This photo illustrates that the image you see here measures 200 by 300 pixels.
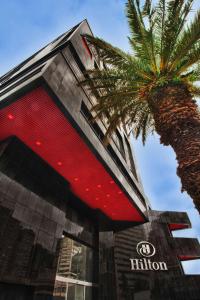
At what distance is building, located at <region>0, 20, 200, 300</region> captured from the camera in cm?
974

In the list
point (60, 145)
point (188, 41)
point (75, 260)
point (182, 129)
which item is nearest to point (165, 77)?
point (188, 41)

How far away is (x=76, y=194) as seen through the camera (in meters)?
15.8

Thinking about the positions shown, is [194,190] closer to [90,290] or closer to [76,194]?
[76,194]

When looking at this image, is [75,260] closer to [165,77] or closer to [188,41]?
[165,77]

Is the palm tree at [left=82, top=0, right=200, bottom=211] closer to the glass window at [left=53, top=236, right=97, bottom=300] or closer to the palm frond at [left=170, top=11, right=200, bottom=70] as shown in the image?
the palm frond at [left=170, top=11, right=200, bottom=70]

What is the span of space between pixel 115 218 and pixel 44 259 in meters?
9.10

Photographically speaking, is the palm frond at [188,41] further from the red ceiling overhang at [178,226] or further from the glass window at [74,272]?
the red ceiling overhang at [178,226]

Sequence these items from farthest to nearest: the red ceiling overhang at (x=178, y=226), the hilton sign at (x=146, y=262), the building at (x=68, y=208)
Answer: the red ceiling overhang at (x=178, y=226) → the hilton sign at (x=146, y=262) → the building at (x=68, y=208)

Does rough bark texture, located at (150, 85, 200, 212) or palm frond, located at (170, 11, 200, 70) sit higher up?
palm frond, located at (170, 11, 200, 70)

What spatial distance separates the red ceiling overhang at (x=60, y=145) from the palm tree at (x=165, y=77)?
274 cm

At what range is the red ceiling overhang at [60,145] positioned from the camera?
32.3 ft

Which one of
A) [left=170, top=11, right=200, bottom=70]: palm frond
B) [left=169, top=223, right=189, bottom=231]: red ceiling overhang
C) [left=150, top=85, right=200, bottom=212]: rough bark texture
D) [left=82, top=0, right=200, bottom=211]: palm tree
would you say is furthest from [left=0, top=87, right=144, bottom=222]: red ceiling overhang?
[left=169, top=223, right=189, bottom=231]: red ceiling overhang

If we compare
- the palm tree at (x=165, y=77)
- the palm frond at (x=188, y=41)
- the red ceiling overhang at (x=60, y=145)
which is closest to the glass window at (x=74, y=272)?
the red ceiling overhang at (x=60, y=145)

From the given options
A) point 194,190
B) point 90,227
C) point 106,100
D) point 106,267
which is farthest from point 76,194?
point 194,190
